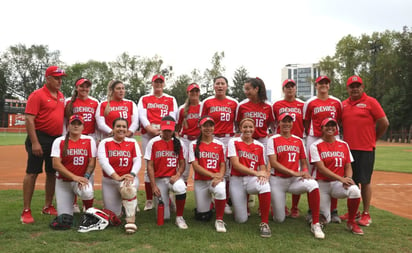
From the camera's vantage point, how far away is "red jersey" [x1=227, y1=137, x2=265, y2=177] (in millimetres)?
4777

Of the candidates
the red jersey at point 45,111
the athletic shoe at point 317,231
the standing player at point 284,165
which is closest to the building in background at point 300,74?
the standing player at point 284,165

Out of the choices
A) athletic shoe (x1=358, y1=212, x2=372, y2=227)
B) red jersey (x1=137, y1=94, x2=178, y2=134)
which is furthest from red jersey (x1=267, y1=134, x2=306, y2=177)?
red jersey (x1=137, y1=94, x2=178, y2=134)

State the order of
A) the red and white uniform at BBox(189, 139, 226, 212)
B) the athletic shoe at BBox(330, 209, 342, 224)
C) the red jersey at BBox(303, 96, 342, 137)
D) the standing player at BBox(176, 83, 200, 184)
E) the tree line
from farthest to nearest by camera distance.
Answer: the tree line
the standing player at BBox(176, 83, 200, 184)
the red jersey at BBox(303, 96, 342, 137)
the athletic shoe at BBox(330, 209, 342, 224)
the red and white uniform at BBox(189, 139, 226, 212)

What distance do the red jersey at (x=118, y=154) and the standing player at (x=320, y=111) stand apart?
2.85m

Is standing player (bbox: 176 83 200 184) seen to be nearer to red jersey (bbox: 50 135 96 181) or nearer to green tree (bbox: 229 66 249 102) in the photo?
red jersey (bbox: 50 135 96 181)

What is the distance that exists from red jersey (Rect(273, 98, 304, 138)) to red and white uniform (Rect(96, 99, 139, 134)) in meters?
2.47

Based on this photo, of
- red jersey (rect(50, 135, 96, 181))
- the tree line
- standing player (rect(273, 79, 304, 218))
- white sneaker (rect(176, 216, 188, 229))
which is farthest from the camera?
the tree line

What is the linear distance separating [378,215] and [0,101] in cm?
5159

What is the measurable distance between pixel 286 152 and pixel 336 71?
4402 centimetres

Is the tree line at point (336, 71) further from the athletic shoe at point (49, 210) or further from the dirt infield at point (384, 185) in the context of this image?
the athletic shoe at point (49, 210)

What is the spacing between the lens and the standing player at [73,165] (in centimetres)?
449

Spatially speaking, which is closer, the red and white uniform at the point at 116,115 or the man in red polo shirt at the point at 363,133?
the man in red polo shirt at the point at 363,133

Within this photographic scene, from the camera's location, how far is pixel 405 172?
10.9m

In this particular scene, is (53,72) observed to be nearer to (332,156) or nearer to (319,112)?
(319,112)
